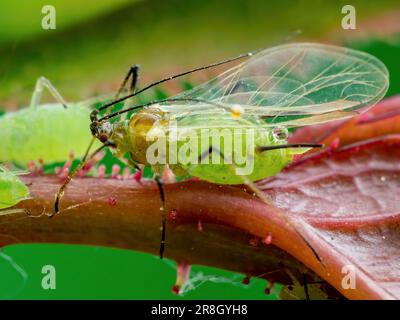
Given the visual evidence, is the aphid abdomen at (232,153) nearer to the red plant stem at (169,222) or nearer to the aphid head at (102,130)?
the red plant stem at (169,222)

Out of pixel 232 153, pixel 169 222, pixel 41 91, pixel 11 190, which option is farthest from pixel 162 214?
pixel 41 91

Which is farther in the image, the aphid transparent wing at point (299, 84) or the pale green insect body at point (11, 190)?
the aphid transparent wing at point (299, 84)

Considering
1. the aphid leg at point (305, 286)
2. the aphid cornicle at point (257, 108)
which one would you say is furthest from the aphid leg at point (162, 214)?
the aphid leg at point (305, 286)

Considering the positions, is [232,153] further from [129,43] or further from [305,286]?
[129,43]

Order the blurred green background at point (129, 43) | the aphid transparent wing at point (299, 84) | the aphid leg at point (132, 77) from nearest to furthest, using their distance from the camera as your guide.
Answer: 1. the aphid transparent wing at point (299, 84)
2. the aphid leg at point (132, 77)
3. the blurred green background at point (129, 43)

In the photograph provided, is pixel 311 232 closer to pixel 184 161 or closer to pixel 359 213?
pixel 359 213

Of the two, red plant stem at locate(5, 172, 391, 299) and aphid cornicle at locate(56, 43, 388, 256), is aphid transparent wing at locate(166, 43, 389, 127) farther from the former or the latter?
red plant stem at locate(5, 172, 391, 299)

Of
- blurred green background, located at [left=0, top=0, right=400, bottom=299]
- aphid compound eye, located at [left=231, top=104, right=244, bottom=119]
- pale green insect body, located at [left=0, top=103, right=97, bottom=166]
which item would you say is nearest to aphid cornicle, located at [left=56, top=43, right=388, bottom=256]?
aphid compound eye, located at [left=231, top=104, right=244, bottom=119]
